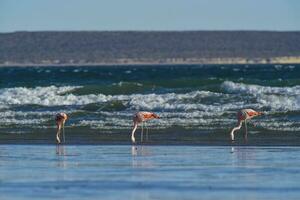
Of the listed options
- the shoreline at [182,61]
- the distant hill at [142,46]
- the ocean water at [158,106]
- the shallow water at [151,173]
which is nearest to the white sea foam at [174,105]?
the ocean water at [158,106]

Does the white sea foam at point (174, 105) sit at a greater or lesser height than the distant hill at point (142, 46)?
lesser

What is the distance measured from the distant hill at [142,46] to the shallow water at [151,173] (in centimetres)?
11688

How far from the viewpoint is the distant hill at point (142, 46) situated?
141875 millimetres

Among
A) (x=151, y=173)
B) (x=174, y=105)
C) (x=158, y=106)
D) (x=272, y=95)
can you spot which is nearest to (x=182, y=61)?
(x=272, y=95)

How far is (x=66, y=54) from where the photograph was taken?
144875mm

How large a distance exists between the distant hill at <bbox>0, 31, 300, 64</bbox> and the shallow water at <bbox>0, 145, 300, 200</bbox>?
383 feet

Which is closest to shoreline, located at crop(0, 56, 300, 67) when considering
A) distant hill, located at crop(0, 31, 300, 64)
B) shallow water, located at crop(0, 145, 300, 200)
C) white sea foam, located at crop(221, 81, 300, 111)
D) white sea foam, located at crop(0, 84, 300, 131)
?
distant hill, located at crop(0, 31, 300, 64)

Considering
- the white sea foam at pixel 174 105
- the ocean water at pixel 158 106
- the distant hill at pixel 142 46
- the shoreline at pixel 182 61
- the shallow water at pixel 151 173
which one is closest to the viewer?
the shallow water at pixel 151 173

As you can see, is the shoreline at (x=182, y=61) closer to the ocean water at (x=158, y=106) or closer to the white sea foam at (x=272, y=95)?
the ocean water at (x=158, y=106)

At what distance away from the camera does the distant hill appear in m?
142

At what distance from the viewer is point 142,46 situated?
146000mm

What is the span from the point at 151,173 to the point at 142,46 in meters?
128

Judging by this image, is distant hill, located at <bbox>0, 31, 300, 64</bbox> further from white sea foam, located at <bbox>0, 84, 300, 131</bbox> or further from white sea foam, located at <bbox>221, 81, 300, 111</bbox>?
white sea foam, located at <bbox>221, 81, 300, 111</bbox>

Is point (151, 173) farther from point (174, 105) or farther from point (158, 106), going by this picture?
point (158, 106)
